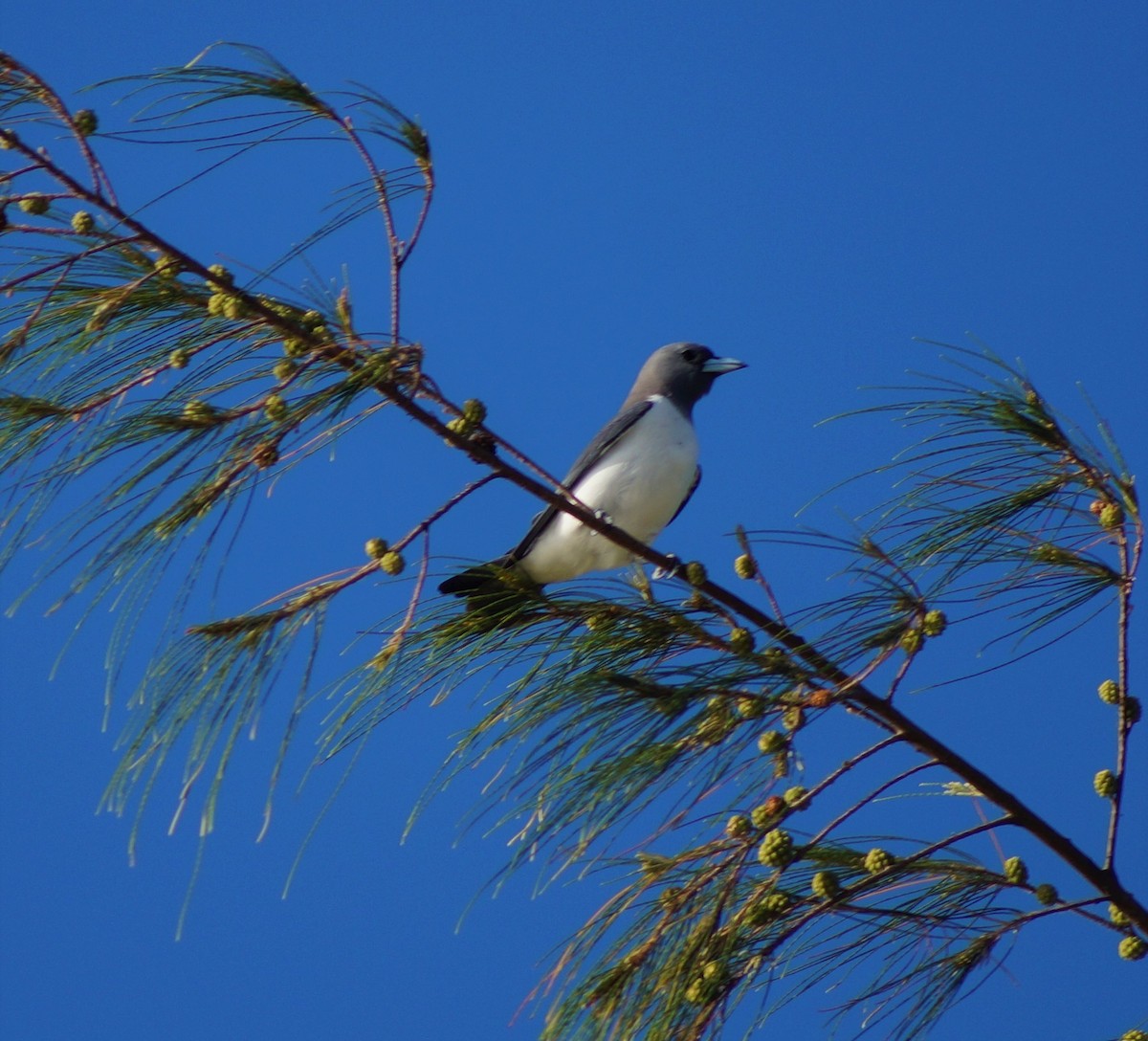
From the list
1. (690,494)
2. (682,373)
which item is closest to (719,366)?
(682,373)

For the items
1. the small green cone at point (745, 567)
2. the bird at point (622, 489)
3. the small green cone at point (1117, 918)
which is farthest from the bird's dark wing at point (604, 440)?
the small green cone at point (1117, 918)

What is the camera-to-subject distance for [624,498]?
11.3 feet

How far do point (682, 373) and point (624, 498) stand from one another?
0.71 m

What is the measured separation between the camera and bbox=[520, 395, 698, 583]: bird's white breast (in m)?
3.37

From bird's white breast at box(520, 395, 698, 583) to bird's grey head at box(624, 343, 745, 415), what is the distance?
0.40 meters

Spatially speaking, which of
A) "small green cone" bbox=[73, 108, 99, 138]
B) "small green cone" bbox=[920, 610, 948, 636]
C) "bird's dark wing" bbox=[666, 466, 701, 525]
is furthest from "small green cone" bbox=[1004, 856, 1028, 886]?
"bird's dark wing" bbox=[666, 466, 701, 525]

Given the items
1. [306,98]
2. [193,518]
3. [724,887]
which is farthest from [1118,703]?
[306,98]

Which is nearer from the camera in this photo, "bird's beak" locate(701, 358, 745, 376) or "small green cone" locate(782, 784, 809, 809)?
"small green cone" locate(782, 784, 809, 809)

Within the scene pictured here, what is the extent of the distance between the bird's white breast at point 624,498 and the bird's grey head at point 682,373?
40 centimetres

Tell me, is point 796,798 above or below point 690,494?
below

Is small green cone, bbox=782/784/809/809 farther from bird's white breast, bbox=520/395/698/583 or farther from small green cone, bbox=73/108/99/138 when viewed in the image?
bird's white breast, bbox=520/395/698/583

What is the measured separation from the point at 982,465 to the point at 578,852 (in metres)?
0.76

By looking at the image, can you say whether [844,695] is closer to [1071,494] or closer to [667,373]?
[1071,494]

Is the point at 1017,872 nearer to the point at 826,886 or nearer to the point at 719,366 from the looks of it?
the point at 826,886
